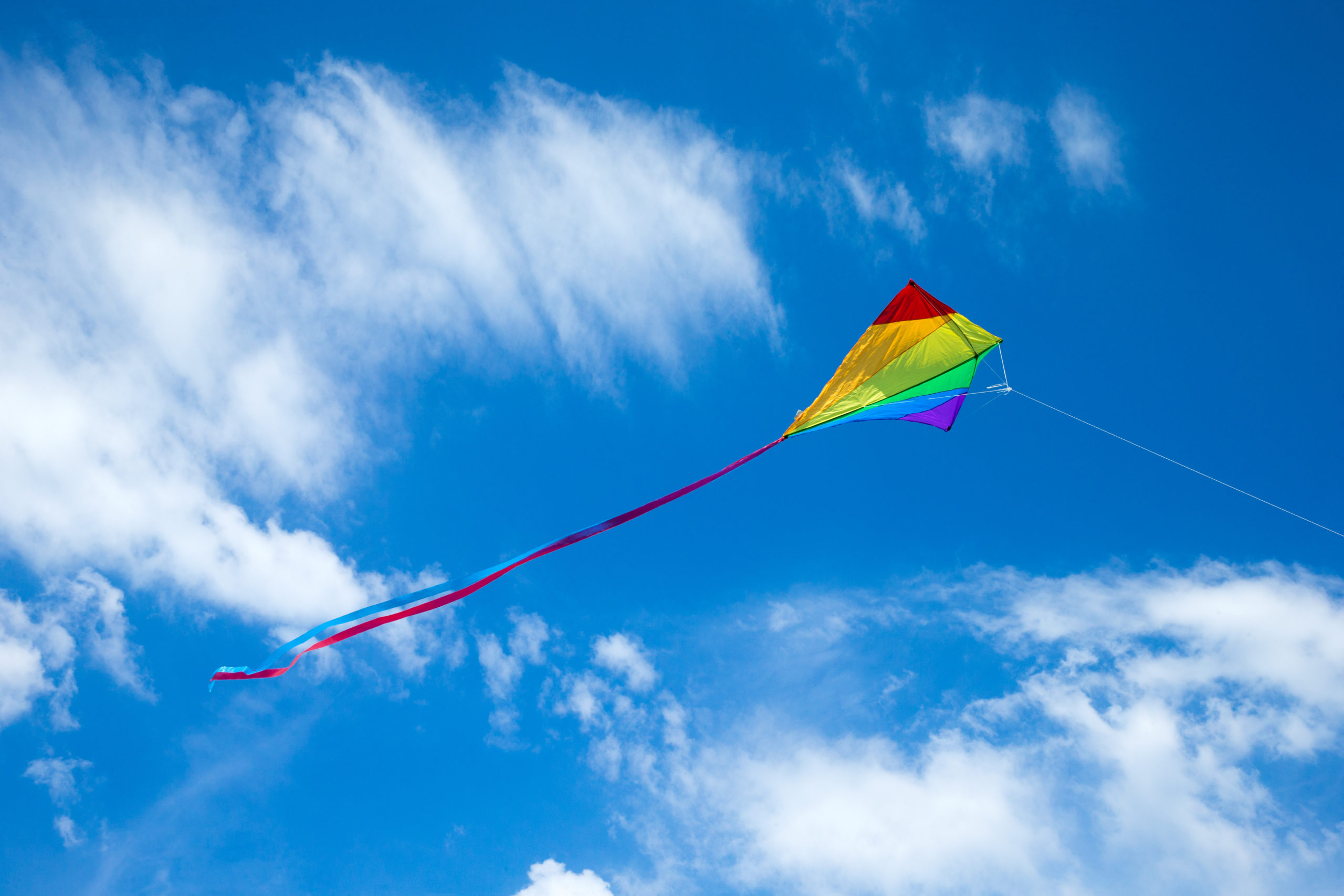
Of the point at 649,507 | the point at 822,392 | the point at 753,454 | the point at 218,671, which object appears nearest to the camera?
the point at 218,671

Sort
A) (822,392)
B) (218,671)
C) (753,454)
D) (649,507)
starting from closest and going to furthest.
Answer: (218,671) → (649,507) → (753,454) → (822,392)

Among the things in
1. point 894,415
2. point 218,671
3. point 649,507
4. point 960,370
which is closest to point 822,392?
point 894,415

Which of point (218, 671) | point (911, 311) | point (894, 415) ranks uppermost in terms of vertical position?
point (911, 311)

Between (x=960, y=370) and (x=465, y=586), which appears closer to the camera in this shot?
(x=465, y=586)

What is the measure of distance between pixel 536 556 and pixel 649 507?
1731mm

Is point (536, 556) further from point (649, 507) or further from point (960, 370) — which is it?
point (960, 370)

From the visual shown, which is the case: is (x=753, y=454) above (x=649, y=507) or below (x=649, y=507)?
above

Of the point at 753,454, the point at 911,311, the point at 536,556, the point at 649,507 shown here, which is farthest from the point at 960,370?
the point at 536,556

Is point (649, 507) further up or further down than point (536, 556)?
further up

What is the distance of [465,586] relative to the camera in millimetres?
8508

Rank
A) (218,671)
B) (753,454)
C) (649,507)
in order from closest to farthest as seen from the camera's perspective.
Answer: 1. (218,671)
2. (649,507)
3. (753,454)

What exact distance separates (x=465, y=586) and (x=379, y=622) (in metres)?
1.22

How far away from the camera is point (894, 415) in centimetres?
1584

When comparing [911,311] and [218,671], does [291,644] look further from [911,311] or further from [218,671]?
[911,311]
